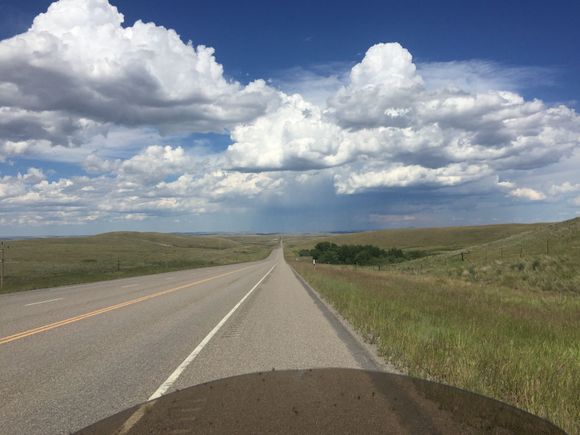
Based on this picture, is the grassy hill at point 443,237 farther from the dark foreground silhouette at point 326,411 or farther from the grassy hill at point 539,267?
the dark foreground silhouette at point 326,411

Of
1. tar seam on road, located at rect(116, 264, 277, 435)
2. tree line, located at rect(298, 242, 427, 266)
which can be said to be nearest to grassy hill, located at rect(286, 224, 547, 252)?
tree line, located at rect(298, 242, 427, 266)

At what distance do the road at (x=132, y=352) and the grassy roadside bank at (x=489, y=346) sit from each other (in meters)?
0.75

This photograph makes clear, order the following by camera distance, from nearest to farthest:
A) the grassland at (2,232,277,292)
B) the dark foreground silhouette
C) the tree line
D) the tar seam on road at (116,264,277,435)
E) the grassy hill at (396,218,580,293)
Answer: the dark foreground silhouette, the tar seam on road at (116,264,277,435), the grassy hill at (396,218,580,293), the grassland at (2,232,277,292), the tree line

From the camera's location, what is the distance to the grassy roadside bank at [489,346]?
5.55 metres

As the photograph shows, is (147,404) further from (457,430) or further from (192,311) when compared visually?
(192,311)

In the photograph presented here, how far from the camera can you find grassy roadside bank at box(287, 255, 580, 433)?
5551mm

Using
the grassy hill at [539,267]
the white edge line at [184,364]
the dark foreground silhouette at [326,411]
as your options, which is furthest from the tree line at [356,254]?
the dark foreground silhouette at [326,411]

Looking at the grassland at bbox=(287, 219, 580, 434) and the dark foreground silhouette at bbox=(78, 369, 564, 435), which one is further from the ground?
the dark foreground silhouette at bbox=(78, 369, 564, 435)

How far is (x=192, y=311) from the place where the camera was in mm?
14773

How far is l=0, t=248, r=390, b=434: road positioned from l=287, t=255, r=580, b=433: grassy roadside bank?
75 centimetres

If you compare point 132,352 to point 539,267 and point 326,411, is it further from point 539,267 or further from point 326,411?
point 539,267

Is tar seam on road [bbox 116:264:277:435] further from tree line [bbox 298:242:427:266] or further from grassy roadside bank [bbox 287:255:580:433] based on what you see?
tree line [bbox 298:242:427:266]

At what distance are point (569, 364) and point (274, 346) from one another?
475 cm

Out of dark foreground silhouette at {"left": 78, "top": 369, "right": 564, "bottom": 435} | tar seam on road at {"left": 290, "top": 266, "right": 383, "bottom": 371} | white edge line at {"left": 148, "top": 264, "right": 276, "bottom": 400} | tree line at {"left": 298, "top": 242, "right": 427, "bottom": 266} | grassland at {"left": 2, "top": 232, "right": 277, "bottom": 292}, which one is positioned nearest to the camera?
dark foreground silhouette at {"left": 78, "top": 369, "right": 564, "bottom": 435}
